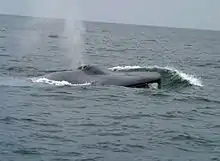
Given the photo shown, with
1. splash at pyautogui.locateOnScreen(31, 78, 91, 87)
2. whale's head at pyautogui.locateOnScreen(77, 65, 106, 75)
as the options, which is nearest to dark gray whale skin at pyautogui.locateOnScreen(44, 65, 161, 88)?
whale's head at pyautogui.locateOnScreen(77, 65, 106, 75)

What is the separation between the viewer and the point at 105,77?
29891 mm

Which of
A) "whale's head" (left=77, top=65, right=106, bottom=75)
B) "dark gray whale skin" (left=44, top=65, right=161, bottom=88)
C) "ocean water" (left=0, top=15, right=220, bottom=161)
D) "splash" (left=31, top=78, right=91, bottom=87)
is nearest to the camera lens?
"ocean water" (left=0, top=15, right=220, bottom=161)

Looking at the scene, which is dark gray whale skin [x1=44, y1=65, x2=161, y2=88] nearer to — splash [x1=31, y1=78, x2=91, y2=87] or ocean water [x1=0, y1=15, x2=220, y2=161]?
splash [x1=31, y1=78, x2=91, y2=87]

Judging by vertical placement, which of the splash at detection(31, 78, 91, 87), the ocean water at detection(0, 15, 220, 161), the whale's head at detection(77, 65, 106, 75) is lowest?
the ocean water at detection(0, 15, 220, 161)

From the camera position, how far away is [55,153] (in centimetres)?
1590

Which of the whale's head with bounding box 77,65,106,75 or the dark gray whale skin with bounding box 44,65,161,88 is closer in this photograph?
the dark gray whale skin with bounding box 44,65,161,88

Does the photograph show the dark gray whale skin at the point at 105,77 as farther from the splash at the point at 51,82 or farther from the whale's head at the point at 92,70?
the splash at the point at 51,82

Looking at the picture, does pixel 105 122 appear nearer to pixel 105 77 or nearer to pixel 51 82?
pixel 105 77

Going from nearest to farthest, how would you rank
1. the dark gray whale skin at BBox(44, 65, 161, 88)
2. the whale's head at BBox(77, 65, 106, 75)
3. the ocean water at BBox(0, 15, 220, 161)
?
the ocean water at BBox(0, 15, 220, 161) → the dark gray whale skin at BBox(44, 65, 161, 88) → the whale's head at BBox(77, 65, 106, 75)

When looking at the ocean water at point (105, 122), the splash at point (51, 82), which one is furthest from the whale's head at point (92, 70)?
the ocean water at point (105, 122)

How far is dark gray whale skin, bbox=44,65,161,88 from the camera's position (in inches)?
1134

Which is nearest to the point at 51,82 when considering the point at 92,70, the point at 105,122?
the point at 92,70

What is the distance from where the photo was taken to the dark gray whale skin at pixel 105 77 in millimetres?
28797

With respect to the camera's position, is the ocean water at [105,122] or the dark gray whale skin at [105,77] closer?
the ocean water at [105,122]
